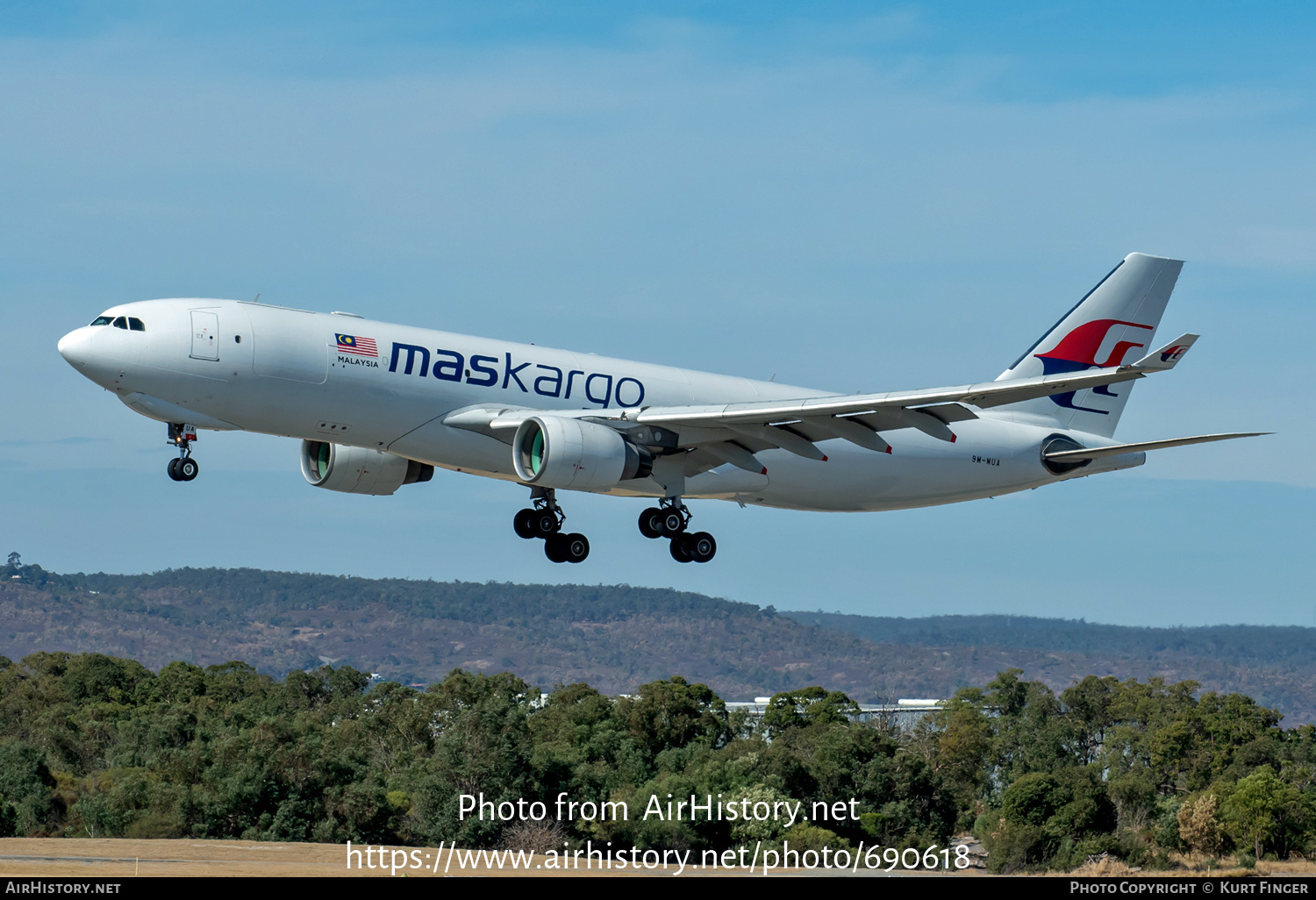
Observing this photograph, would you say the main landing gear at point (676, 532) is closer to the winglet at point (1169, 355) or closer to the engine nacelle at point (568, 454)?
the engine nacelle at point (568, 454)

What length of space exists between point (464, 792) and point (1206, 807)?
58807 mm

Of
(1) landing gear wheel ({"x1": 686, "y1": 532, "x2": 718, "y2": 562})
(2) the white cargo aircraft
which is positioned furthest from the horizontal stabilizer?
(1) landing gear wheel ({"x1": 686, "y1": 532, "x2": 718, "y2": 562})

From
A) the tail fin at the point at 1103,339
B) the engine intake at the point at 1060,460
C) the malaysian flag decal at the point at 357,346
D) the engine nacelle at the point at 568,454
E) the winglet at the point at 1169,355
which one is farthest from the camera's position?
the tail fin at the point at 1103,339

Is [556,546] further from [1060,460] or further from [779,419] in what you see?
[1060,460]

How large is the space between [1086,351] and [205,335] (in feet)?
95.8

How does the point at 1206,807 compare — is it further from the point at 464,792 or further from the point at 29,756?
the point at 29,756

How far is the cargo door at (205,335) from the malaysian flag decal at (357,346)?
3035 mm

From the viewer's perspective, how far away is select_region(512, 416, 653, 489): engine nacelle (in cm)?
3912

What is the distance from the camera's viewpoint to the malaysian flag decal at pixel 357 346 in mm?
38938

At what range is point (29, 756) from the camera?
10694cm

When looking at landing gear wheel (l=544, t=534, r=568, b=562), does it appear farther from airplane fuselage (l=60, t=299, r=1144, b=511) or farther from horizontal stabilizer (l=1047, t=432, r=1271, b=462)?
horizontal stabilizer (l=1047, t=432, r=1271, b=462)

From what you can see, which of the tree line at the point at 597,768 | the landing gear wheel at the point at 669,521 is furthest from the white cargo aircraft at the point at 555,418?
the tree line at the point at 597,768

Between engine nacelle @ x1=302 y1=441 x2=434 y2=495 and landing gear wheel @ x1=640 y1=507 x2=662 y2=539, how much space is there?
696 cm
